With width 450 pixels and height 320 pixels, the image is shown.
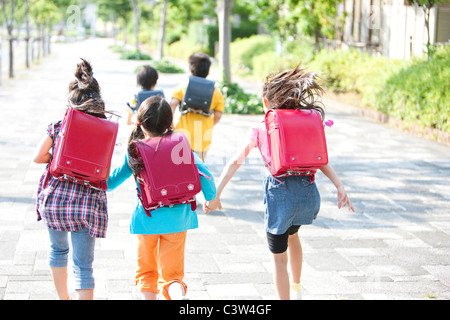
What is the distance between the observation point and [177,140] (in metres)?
3.48

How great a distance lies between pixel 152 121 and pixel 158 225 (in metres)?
0.57

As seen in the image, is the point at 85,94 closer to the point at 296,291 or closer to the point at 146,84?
the point at 296,291

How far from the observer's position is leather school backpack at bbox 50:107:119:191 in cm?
338

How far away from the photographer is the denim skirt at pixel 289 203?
145 inches

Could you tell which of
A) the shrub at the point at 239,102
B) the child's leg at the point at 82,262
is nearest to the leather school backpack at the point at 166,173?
the child's leg at the point at 82,262

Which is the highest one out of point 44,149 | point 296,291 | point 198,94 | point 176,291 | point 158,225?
point 198,94

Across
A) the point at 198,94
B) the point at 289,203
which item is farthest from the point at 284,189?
the point at 198,94

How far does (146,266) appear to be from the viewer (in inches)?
143

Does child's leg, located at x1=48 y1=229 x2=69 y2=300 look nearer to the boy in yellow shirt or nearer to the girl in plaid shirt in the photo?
the girl in plaid shirt

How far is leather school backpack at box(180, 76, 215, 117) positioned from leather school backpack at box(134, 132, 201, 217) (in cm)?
239

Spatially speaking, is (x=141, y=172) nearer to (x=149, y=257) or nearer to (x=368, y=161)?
(x=149, y=257)

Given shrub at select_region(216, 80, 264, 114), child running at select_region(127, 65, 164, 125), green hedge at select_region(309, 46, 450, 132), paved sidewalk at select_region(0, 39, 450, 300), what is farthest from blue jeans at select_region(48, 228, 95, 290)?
shrub at select_region(216, 80, 264, 114)

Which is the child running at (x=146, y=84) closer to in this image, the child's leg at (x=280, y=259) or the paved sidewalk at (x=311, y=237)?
the paved sidewalk at (x=311, y=237)
